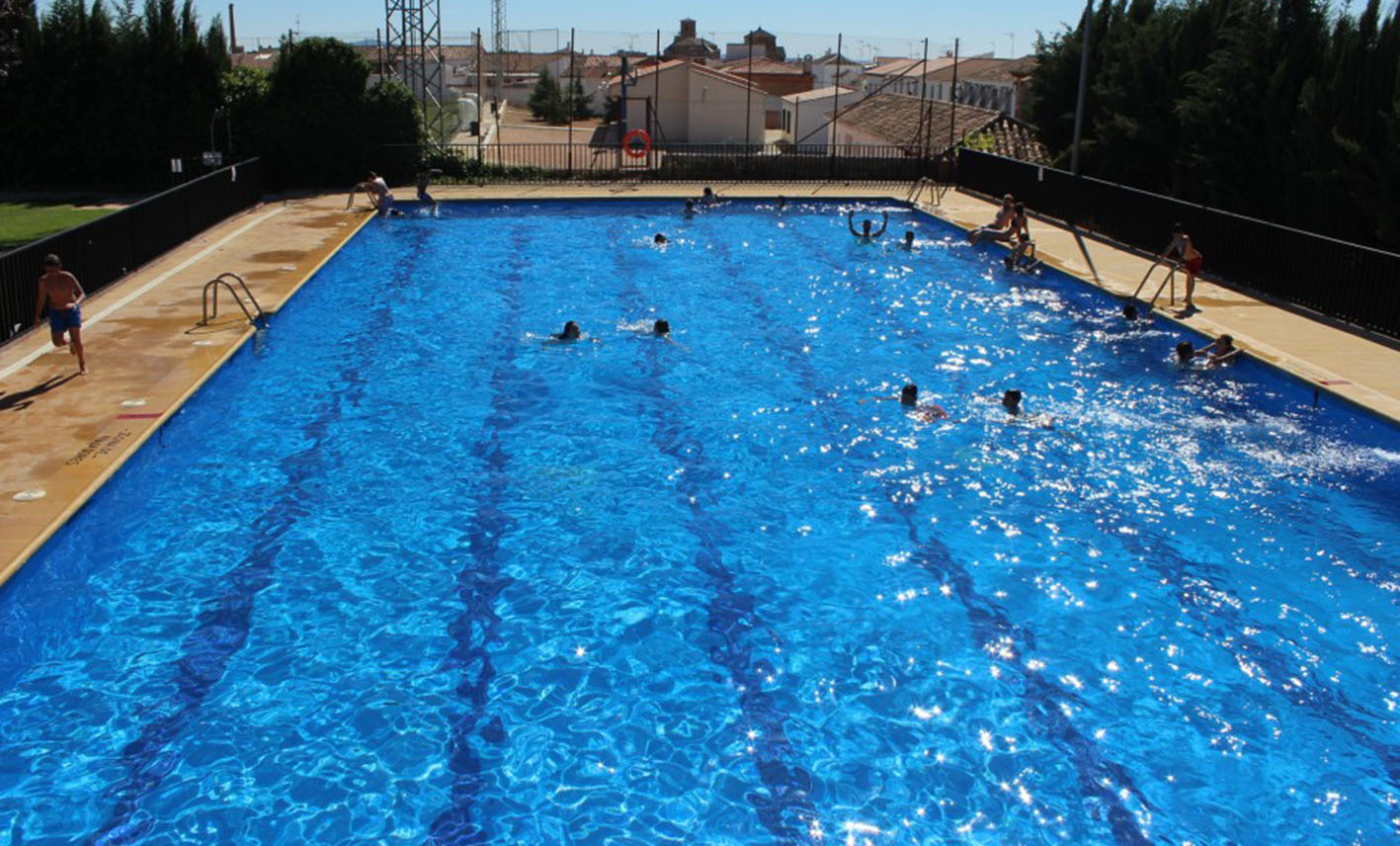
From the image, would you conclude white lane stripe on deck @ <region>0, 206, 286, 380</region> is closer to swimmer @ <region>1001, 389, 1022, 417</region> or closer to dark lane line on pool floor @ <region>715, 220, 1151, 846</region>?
dark lane line on pool floor @ <region>715, 220, 1151, 846</region>

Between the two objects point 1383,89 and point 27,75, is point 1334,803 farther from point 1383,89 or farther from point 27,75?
point 27,75

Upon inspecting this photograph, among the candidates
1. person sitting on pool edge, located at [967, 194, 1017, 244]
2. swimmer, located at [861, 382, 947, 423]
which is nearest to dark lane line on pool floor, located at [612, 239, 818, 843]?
swimmer, located at [861, 382, 947, 423]

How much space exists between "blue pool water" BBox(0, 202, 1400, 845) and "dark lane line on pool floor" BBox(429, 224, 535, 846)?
35mm

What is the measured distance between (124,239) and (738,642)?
15.7 metres

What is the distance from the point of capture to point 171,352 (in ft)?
49.9

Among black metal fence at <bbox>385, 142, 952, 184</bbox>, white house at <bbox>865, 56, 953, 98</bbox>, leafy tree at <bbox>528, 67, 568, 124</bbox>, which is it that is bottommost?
black metal fence at <bbox>385, 142, 952, 184</bbox>

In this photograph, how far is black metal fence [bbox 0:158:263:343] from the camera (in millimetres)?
15188

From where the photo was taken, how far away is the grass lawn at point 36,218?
23.7 metres

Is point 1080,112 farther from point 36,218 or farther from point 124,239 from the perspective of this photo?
point 36,218

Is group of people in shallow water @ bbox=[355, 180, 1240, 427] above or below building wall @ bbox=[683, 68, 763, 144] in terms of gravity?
below

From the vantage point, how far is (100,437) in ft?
38.8

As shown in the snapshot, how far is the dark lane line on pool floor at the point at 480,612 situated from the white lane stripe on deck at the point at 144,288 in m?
5.90

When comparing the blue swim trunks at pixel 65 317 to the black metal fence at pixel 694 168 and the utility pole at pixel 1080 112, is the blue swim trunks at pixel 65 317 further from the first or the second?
the utility pole at pixel 1080 112

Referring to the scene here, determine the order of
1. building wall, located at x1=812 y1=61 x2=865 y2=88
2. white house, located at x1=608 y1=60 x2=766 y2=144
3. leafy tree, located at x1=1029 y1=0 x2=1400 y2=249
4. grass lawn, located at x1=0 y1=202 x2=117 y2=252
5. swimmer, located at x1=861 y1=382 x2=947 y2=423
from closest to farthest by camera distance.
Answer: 1. swimmer, located at x1=861 y1=382 x2=947 y2=423
2. leafy tree, located at x1=1029 y1=0 x2=1400 y2=249
3. grass lawn, located at x1=0 y1=202 x2=117 y2=252
4. white house, located at x1=608 y1=60 x2=766 y2=144
5. building wall, located at x1=812 y1=61 x2=865 y2=88
